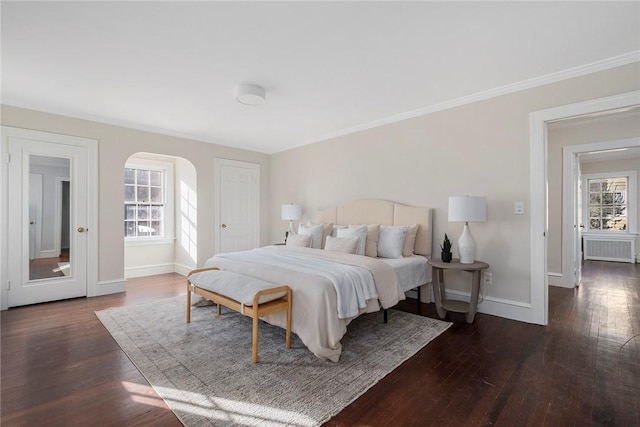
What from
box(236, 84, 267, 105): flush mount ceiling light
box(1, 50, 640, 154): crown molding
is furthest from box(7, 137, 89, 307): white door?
box(236, 84, 267, 105): flush mount ceiling light

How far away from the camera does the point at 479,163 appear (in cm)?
343

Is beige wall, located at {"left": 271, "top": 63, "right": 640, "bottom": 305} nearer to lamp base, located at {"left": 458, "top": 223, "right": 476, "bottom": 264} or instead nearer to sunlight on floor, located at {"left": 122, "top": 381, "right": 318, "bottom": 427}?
lamp base, located at {"left": 458, "top": 223, "right": 476, "bottom": 264}

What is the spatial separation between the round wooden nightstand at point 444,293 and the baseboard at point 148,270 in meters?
5.03

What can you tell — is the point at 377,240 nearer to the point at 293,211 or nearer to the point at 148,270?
the point at 293,211

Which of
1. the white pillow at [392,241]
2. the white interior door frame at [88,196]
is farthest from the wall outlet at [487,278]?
the white interior door frame at [88,196]

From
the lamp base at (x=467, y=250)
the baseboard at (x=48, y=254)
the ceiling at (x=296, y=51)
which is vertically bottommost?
the baseboard at (x=48, y=254)

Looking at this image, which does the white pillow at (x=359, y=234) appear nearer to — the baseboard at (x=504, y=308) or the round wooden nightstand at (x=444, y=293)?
the round wooden nightstand at (x=444, y=293)

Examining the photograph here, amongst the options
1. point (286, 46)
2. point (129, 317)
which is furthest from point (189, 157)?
point (286, 46)

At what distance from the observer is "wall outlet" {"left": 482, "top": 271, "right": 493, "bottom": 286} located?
3336mm

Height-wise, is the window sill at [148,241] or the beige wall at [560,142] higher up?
the beige wall at [560,142]

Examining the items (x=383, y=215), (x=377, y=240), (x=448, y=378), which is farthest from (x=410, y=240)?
(x=448, y=378)

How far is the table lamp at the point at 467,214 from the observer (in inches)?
120

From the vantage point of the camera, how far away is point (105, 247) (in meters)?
4.27

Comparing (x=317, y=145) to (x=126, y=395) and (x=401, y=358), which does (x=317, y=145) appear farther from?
(x=126, y=395)
